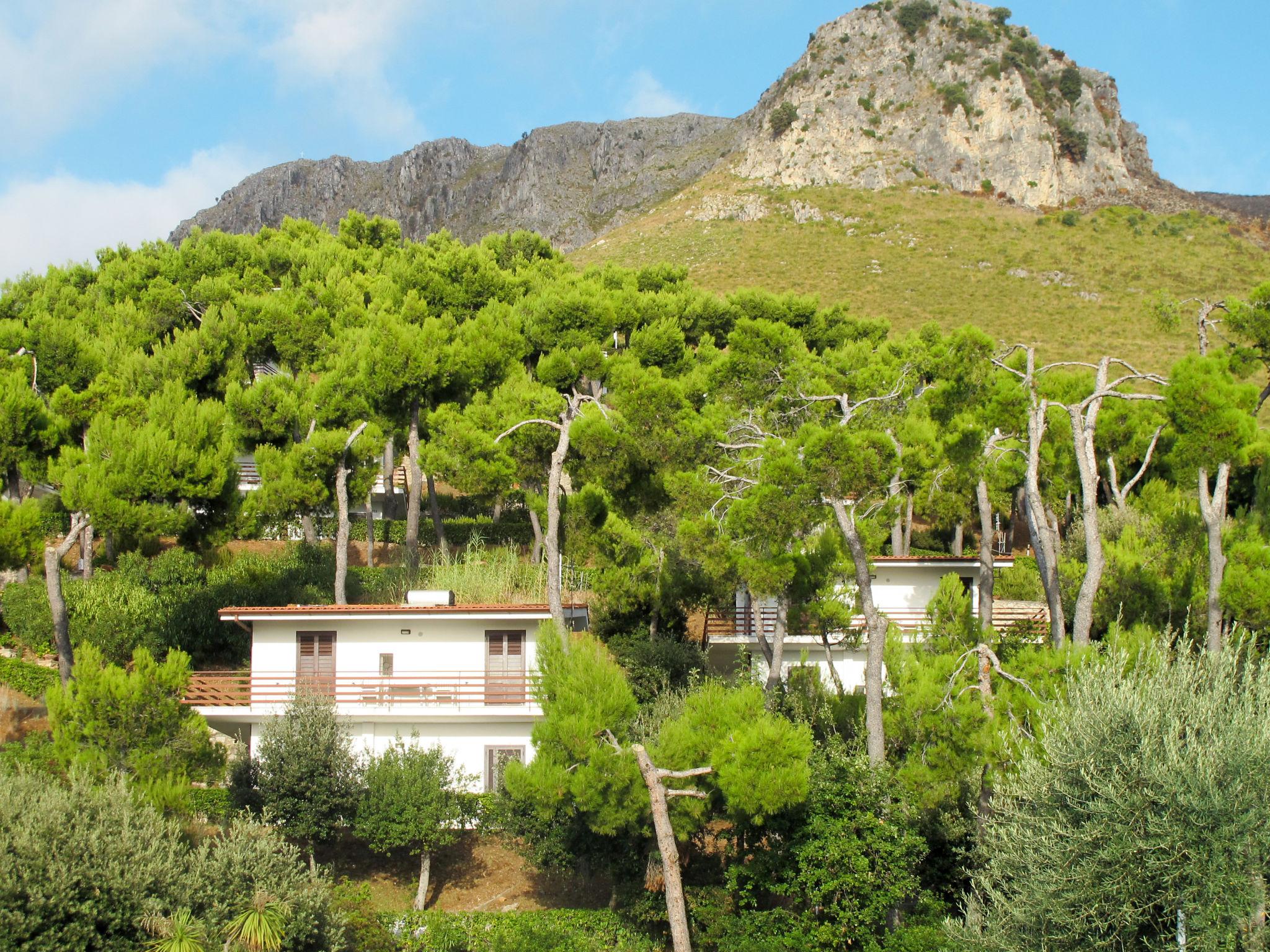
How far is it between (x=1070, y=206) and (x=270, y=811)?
86725 millimetres

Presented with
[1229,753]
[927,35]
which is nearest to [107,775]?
[1229,753]

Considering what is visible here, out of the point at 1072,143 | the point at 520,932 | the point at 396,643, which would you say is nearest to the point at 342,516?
the point at 396,643

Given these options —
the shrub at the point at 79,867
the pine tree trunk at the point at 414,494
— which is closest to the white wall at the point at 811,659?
the pine tree trunk at the point at 414,494

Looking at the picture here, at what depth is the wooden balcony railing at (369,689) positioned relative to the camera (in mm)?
21250

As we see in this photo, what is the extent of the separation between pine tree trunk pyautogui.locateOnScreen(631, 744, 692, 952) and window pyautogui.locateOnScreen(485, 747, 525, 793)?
23.5ft

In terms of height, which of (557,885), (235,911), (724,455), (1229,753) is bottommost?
(557,885)

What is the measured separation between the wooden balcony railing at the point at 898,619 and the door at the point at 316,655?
8632mm

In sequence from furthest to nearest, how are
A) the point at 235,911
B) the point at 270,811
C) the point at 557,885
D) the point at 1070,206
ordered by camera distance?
A: the point at 1070,206
the point at 557,885
the point at 270,811
the point at 235,911

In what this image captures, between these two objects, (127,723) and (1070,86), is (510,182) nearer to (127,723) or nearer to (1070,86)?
(1070,86)

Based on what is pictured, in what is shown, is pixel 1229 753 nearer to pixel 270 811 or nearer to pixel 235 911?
pixel 235 911

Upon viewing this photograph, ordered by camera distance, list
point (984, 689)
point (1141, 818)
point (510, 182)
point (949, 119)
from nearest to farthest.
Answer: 1. point (1141, 818)
2. point (984, 689)
3. point (949, 119)
4. point (510, 182)

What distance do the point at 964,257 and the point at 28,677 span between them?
62961mm

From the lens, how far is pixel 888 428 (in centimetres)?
2177

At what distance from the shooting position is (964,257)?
72.1 m
